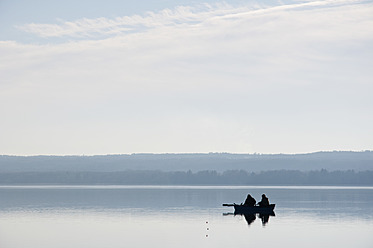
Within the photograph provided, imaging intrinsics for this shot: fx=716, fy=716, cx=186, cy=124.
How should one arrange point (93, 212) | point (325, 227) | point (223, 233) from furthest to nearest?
1. point (93, 212)
2. point (325, 227)
3. point (223, 233)

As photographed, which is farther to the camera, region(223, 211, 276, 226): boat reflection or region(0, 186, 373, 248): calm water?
region(223, 211, 276, 226): boat reflection

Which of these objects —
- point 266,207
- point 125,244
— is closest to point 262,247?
point 125,244

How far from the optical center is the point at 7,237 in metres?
38.4

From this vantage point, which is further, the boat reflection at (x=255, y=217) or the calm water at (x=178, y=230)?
the boat reflection at (x=255, y=217)

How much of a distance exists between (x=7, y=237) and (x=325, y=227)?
20.1 meters

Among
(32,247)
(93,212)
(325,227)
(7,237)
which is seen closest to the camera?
(32,247)

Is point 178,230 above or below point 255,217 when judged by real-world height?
below

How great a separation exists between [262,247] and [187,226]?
39.5 feet

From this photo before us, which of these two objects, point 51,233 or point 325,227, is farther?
point 325,227

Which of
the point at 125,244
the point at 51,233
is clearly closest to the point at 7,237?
the point at 51,233

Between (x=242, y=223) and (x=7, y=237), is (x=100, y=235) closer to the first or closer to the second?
(x=7, y=237)

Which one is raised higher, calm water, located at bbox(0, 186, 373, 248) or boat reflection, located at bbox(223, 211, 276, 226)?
boat reflection, located at bbox(223, 211, 276, 226)

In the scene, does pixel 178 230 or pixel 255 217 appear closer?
pixel 178 230

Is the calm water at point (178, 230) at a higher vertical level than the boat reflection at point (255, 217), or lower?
lower
